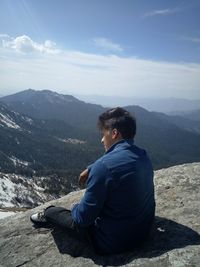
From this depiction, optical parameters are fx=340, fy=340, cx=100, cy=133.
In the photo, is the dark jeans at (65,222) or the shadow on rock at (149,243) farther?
the dark jeans at (65,222)

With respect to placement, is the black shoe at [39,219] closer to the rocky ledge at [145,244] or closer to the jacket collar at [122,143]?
the rocky ledge at [145,244]

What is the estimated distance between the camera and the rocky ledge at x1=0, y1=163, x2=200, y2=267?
24.1ft

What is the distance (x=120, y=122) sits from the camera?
7.59m

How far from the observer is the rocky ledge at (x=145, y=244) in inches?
290

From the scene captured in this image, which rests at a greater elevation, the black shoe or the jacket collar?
the jacket collar

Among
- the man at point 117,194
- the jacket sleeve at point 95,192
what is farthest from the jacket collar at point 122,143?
the jacket sleeve at point 95,192

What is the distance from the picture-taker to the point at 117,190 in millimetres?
7254

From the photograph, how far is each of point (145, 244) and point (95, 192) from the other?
6.53ft

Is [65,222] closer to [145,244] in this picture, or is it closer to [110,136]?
[145,244]

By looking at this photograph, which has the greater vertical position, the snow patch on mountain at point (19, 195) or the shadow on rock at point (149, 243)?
the shadow on rock at point (149, 243)

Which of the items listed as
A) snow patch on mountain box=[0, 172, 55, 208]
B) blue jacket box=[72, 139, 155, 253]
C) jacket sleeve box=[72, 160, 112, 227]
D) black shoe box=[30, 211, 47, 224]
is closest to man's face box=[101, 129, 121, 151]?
blue jacket box=[72, 139, 155, 253]

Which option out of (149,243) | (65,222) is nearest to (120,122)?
(65,222)

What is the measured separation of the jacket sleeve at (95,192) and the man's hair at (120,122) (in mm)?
898

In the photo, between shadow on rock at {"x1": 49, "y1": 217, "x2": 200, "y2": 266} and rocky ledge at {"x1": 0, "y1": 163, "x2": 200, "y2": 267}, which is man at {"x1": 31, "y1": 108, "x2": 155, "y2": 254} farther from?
rocky ledge at {"x1": 0, "y1": 163, "x2": 200, "y2": 267}
